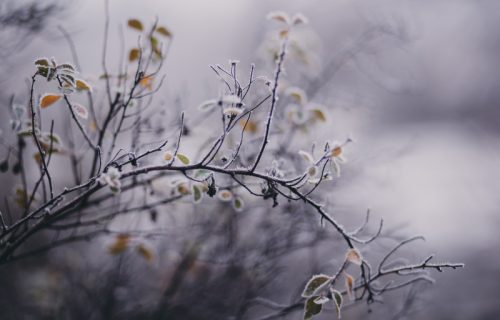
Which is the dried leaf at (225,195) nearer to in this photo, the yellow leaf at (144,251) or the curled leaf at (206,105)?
the curled leaf at (206,105)

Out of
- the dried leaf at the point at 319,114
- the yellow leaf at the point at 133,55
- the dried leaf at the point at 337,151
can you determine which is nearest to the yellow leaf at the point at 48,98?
the yellow leaf at the point at 133,55

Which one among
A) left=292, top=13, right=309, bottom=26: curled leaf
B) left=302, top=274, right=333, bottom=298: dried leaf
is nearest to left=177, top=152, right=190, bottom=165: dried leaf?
left=302, top=274, right=333, bottom=298: dried leaf

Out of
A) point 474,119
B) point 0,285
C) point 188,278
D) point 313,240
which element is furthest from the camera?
point 474,119

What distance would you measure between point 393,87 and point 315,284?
2.34 meters

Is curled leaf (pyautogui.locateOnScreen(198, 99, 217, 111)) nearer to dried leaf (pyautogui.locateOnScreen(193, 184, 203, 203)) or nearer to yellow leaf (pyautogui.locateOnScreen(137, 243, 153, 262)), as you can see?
dried leaf (pyautogui.locateOnScreen(193, 184, 203, 203))

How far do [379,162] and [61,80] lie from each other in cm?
244

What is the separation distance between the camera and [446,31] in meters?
18.8

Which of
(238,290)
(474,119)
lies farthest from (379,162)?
(474,119)

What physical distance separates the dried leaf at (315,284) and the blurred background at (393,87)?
465 mm

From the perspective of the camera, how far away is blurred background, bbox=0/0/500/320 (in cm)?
319

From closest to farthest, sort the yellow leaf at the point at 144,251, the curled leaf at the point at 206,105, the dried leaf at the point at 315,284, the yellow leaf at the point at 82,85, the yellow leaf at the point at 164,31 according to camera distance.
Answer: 1. the dried leaf at the point at 315,284
2. the curled leaf at the point at 206,105
3. the yellow leaf at the point at 82,85
4. the yellow leaf at the point at 164,31
5. the yellow leaf at the point at 144,251

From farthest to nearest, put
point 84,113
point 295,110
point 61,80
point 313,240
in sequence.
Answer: point 313,240 → point 295,110 → point 84,113 → point 61,80

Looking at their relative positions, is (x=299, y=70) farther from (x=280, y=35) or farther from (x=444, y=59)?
(x=444, y=59)

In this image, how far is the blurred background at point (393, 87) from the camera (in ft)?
10.5
